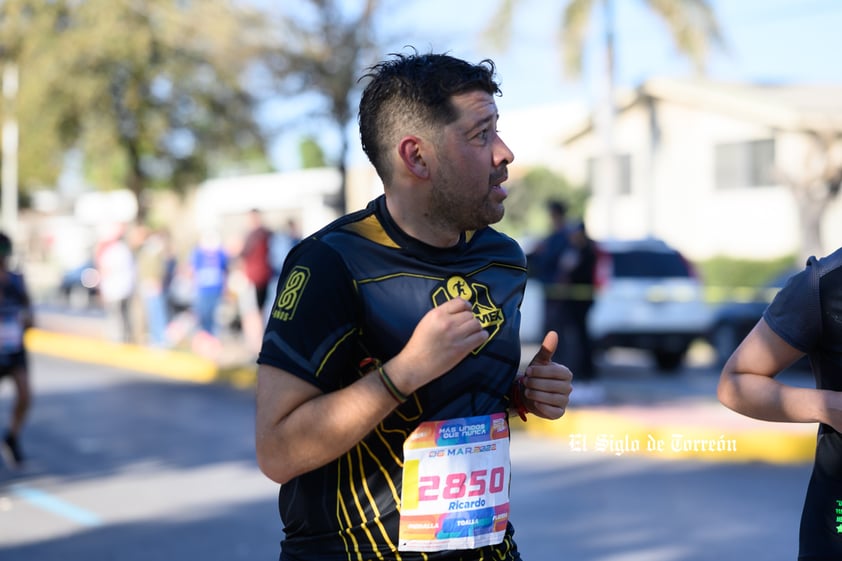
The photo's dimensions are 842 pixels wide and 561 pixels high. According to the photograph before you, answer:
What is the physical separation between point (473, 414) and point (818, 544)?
3.15 feet

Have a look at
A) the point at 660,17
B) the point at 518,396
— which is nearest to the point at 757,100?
the point at 660,17

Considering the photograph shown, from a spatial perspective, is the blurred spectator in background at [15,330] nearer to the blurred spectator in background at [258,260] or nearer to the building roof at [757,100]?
the blurred spectator in background at [258,260]

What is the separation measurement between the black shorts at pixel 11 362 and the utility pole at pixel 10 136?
20.1 meters

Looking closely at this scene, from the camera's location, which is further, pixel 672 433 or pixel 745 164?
pixel 745 164

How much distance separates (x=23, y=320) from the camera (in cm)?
873

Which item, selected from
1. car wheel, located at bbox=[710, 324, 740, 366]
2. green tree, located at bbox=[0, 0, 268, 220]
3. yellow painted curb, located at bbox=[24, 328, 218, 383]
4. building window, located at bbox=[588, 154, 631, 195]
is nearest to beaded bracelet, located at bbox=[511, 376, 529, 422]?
yellow painted curb, located at bbox=[24, 328, 218, 383]

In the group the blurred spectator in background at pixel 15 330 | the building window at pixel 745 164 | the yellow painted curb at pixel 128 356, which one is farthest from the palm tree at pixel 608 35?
the blurred spectator in background at pixel 15 330

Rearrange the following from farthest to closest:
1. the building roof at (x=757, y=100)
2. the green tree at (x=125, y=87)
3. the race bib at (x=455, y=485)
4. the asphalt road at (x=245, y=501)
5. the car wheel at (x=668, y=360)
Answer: the building roof at (x=757, y=100), the green tree at (x=125, y=87), the car wheel at (x=668, y=360), the asphalt road at (x=245, y=501), the race bib at (x=455, y=485)

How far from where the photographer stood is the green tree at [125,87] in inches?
999

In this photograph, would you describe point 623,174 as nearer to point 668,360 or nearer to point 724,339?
point 668,360

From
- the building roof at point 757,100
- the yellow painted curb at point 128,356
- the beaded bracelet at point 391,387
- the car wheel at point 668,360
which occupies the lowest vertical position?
the car wheel at point 668,360

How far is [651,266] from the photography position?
1508cm

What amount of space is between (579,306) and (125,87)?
57.6ft

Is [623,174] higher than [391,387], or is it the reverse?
[623,174]
